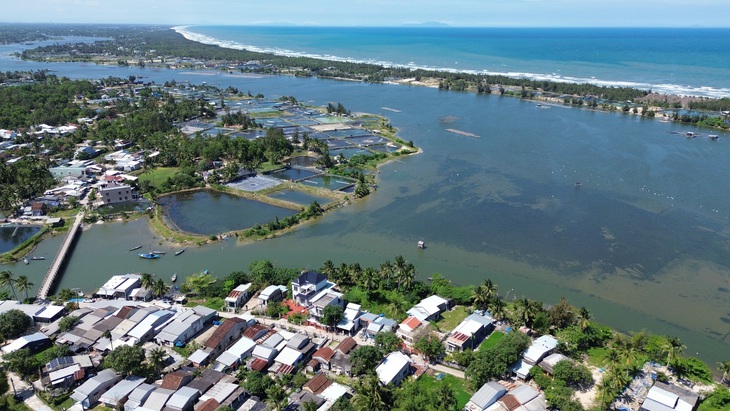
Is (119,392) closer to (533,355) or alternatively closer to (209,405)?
(209,405)

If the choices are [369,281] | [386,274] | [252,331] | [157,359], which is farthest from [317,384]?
[386,274]

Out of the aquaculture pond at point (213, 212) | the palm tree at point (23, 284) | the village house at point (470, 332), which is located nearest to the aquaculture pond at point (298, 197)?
the aquaculture pond at point (213, 212)

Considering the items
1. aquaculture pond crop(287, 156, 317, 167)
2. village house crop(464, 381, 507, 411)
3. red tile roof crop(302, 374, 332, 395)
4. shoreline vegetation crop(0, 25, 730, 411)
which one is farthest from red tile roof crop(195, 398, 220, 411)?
aquaculture pond crop(287, 156, 317, 167)

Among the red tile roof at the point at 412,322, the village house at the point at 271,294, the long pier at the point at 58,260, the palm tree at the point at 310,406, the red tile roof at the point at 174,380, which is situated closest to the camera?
the palm tree at the point at 310,406

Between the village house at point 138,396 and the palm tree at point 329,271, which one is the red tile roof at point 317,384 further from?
the palm tree at point 329,271

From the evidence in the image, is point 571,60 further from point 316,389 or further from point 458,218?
point 316,389

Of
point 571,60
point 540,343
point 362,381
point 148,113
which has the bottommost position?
point 362,381

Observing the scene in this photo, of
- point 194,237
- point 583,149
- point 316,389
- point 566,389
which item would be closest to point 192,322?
point 316,389
